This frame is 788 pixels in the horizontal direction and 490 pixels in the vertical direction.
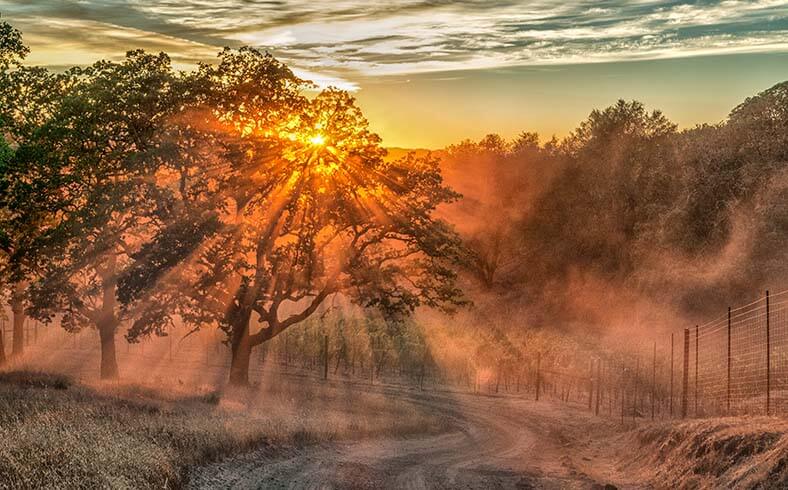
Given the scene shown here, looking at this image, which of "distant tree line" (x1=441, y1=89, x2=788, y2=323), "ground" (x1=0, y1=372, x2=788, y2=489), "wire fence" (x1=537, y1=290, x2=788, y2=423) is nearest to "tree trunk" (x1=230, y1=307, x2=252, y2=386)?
"ground" (x1=0, y1=372, x2=788, y2=489)

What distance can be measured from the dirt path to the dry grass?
2.80ft

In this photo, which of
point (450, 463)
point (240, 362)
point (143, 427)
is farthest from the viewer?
point (240, 362)

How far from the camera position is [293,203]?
36562 millimetres

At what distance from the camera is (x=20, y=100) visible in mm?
37719

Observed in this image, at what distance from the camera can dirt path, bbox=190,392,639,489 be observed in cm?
1772

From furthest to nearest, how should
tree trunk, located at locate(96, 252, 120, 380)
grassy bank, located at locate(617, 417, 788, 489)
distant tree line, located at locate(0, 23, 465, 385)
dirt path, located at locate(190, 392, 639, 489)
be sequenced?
tree trunk, located at locate(96, 252, 120, 380) < distant tree line, located at locate(0, 23, 465, 385) < dirt path, located at locate(190, 392, 639, 489) < grassy bank, located at locate(617, 417, 788, 489)

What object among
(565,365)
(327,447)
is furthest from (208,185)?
(565,365)

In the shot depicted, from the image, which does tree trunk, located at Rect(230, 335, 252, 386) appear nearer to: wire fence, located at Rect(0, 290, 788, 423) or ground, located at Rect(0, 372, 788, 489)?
ground, located at Rect(0, 372, 788, 489)

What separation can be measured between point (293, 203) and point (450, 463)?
17.8 metres

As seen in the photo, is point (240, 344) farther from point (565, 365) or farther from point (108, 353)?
point (565, 365)

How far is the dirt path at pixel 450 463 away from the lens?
1772cm

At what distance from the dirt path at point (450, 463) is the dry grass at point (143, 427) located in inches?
33.6

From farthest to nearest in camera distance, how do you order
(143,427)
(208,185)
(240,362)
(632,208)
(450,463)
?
(632,208), (240,362), (208,185), (450,463), (143,427)

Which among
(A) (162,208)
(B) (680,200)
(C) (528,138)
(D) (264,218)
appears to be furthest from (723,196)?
(A) (162,208)
